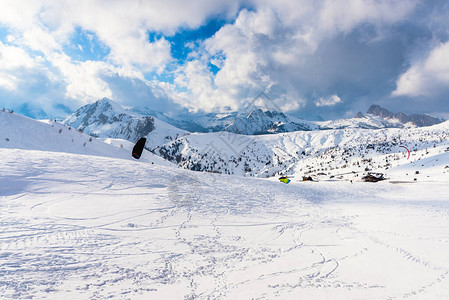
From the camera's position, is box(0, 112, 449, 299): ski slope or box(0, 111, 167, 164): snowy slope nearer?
box(0, 112, 449, 299): ski slope

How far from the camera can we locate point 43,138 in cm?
2652

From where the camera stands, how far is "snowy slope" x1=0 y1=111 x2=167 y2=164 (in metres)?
24.1

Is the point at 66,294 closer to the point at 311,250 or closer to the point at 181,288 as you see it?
the point at 181,288

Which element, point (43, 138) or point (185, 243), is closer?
point (185, 243)

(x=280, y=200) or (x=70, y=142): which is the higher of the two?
(x=70, y=142)

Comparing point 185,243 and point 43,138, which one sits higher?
point 43,138

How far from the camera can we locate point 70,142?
93.6 ft

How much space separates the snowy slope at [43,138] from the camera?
79.0ft

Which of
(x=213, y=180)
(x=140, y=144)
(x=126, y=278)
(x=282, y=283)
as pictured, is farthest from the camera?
(x=140, y=144)

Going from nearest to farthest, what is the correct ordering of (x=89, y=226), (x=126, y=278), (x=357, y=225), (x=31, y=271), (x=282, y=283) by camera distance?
(x=31, y=271) → (x=126, y=278) → (x=282, y=283) → (x=89, y=226) → (x=357, y=225)

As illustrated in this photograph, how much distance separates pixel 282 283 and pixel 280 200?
46.3 feet

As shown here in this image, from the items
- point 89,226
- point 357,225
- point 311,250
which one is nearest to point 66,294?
point 89,226

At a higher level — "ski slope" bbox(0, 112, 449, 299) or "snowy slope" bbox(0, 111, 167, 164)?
"snowy slope" bbox(0, 111, 167, 164)

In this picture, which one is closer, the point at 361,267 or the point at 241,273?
the point at 241,273
